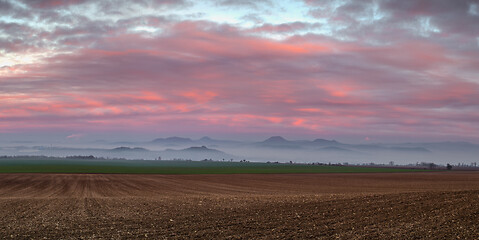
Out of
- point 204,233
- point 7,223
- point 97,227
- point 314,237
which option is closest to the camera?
point 314,237

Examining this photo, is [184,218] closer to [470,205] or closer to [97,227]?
[97,227]

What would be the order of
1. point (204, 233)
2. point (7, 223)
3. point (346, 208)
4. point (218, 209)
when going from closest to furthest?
point (204, 233) < point (7, 223) < point (346, 208) < point (218, 209)

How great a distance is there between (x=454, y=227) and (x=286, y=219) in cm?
898

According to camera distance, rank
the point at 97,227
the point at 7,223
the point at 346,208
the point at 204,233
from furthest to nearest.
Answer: the point at 346,208 < the point at 7,223 < the point at 97,227 < the point at 204,233

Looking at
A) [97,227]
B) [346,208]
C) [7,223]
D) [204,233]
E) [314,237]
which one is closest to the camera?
[314,237]

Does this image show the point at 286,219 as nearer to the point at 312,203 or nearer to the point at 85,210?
the point at 312,203

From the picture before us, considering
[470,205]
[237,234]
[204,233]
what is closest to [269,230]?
[237,234]

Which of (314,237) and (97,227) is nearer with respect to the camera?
(314,237)

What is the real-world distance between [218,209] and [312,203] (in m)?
7.02

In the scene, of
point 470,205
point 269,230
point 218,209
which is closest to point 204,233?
point 269,230

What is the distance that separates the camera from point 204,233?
→ 22234 mm

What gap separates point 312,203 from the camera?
107 ft

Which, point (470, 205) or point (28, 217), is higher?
point (470, 205)

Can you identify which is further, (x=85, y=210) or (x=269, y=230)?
(x=85, y=210)
